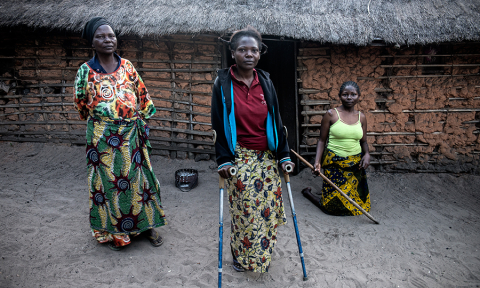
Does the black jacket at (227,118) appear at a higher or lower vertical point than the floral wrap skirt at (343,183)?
higher

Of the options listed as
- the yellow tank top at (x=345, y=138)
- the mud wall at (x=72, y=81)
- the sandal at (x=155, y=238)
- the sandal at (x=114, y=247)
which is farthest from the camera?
the mud wall at (x=72, y=81)

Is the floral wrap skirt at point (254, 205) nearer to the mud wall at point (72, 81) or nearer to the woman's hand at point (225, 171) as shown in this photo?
the woman's hand at point (225, 171)

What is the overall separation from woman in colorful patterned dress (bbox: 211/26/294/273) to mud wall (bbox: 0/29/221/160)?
2976 mm

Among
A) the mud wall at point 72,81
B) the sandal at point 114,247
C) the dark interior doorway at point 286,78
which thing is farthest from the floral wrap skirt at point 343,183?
the sandal at point 114,247

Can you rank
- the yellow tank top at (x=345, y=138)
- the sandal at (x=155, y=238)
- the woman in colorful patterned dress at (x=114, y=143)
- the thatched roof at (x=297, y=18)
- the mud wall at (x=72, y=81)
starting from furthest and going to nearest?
1. the mud wall at (x=72, y=81)
2. the thatched roof at (x=297, y=18)
3. the yellow tank top at (x=345, y=138)
4. the sandal at (x=155, y=238)
5. the woman in colorful patterned dress at (x=114, y=143)

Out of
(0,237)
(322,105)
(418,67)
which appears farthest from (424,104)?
(0,237)

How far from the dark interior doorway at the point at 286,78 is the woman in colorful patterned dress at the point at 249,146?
9.57 feet

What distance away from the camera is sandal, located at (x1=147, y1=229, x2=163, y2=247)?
10.2 feet

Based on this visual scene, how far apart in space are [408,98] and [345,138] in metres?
1.93

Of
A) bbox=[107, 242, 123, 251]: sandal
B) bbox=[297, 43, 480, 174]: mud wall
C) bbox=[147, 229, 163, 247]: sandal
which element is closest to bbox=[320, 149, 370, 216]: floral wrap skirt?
bbox=[297, 43, 480, 174]: mud wall

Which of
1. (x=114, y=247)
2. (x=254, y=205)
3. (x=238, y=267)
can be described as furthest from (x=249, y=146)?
(x=114, y=247)

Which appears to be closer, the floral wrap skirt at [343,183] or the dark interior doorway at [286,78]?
the floral wrap skirt at [343,183]

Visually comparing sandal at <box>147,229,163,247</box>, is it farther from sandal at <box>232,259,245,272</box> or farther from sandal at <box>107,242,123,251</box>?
sandal at <box>232,259,245,272</box>

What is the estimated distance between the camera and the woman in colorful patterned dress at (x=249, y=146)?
228 cm
